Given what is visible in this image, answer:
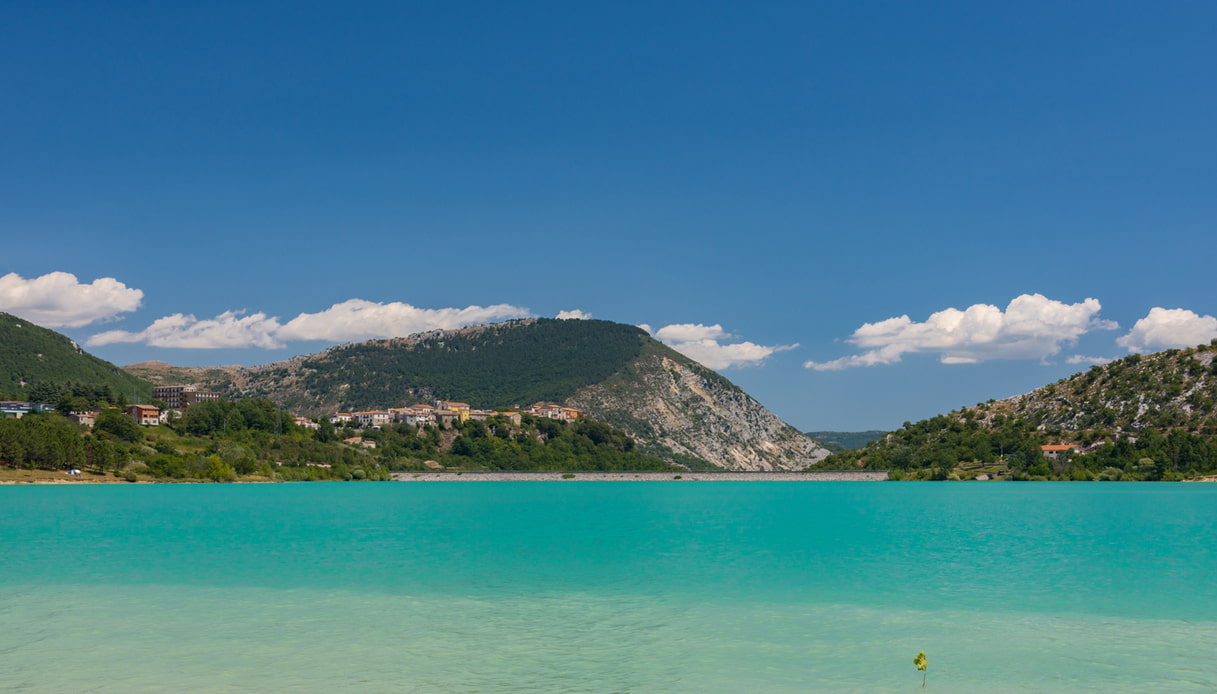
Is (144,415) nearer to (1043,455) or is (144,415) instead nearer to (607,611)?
(1043,455)

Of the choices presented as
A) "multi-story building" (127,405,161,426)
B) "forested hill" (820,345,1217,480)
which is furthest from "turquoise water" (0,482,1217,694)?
"multi-story building" (127,405,161,426)

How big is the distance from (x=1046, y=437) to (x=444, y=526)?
146683mm

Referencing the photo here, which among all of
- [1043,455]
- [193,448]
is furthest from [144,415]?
[1043,455]

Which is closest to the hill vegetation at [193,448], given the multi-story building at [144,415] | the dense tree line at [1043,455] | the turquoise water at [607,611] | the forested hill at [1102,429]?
the multi-story building at [144,415]

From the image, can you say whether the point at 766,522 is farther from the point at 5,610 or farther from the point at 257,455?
the point at 257,455

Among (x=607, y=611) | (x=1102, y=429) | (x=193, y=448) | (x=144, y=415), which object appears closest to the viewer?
(x=607, y=611)

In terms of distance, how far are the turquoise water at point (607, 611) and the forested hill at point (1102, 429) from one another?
111205 millimetres

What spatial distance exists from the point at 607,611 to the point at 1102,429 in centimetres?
16445

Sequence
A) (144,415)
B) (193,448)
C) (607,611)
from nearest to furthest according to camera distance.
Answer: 1. (607,611)
2. (193,448)
3. (144,415)

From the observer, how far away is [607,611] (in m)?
24.1

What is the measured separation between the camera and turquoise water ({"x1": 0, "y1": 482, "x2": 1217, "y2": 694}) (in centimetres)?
1681

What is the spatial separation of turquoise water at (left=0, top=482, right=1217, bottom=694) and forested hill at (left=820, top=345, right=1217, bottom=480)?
111m

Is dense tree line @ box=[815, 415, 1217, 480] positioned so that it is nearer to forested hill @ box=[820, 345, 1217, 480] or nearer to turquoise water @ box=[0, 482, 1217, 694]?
forested hill @ box=[820, 345, 1217, 480]

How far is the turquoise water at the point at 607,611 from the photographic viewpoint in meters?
16.8
